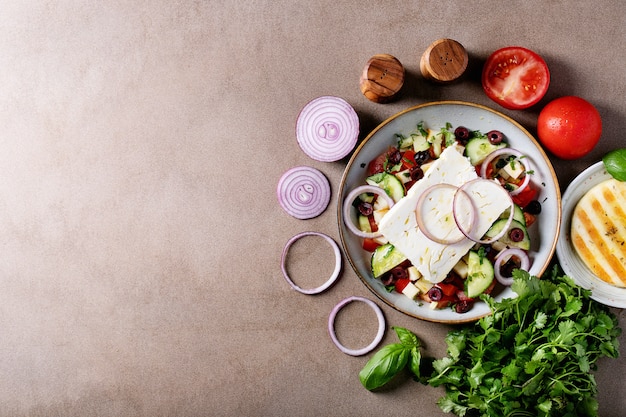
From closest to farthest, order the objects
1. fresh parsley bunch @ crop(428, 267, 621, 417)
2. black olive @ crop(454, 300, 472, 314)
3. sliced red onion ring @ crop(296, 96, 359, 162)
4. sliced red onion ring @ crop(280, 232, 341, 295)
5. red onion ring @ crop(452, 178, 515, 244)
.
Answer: fresh parsley bunch @ crop(428, 267, 621, 417) < red onion ring @ crop(452, 178, 515, 244) < black olive @ crop(454, 300, 472, 314) < sliced red onion ring @ crop(296, 96, 359, 162) < sliced red onion ring @ crop(280, 232, 341, 295)

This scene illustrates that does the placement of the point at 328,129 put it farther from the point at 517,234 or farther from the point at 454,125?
the point at 517,234

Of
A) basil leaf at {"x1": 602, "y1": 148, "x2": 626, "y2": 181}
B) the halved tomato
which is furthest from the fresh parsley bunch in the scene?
the halved tomato

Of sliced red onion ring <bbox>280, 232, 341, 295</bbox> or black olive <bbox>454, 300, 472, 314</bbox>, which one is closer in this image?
black olive <bbox>454, 300, 472, 314</bbox>

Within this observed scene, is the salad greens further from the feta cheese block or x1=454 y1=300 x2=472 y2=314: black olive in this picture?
the feta cheese block

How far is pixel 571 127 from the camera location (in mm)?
2777

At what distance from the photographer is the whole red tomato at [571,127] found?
109 inches

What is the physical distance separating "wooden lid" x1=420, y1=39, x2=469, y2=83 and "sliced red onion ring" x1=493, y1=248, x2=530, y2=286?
0.93 meters

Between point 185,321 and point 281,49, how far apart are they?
1.65m

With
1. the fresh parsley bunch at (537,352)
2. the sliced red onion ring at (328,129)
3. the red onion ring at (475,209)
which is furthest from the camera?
the sliced red onion ring at (328,129)

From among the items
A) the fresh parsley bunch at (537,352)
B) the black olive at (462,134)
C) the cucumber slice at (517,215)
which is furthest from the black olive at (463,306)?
the black olive at (462,134)

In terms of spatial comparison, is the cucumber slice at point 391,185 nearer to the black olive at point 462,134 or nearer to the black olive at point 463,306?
the black olive at point 462,134

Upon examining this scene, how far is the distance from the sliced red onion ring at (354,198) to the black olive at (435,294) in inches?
15.8

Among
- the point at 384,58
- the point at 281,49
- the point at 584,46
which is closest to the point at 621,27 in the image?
the point at 584,46

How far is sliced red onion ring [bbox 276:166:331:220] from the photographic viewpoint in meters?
3.03
